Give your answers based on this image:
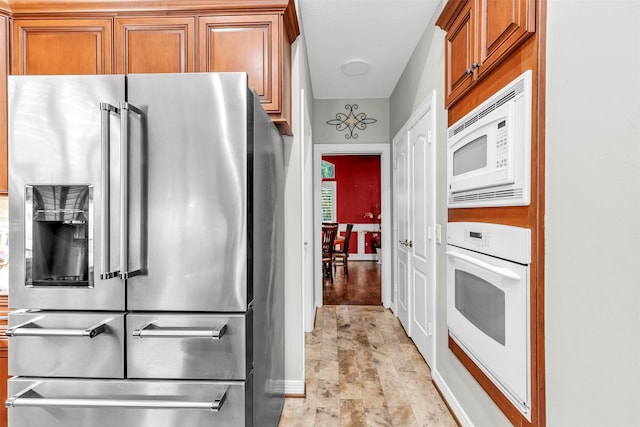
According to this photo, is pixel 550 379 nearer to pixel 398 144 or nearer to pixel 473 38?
pixel 473 38

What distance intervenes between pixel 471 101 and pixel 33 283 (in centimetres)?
216

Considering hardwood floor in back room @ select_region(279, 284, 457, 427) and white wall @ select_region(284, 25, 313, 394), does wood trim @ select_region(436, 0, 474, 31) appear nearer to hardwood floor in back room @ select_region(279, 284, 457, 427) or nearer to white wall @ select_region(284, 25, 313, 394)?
white wall @ select_region(284, 25, 313, 394)

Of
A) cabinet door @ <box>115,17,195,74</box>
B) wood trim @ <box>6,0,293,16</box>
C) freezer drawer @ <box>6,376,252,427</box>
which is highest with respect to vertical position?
wood trim @ <box>6,0,293,16</box>

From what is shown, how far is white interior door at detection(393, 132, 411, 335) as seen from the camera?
135 inches

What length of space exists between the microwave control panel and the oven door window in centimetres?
55

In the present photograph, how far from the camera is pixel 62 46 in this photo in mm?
1923

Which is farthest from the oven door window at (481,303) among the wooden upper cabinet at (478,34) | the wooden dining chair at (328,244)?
the wooden dining chair at (328,244)

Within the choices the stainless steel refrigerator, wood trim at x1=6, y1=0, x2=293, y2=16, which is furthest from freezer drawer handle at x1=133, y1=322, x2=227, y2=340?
wood trim at x1=6, y1=0, x2=293, y2=16

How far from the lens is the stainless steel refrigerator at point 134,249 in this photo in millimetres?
1274

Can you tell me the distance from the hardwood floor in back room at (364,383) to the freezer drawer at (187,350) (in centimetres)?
101

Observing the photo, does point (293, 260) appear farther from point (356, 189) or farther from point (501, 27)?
point (356, 189)

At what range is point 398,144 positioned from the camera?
3.80 meters

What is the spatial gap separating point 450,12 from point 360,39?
1049 mm

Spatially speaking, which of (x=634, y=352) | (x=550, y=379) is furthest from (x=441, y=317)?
(x=634, y=352)
